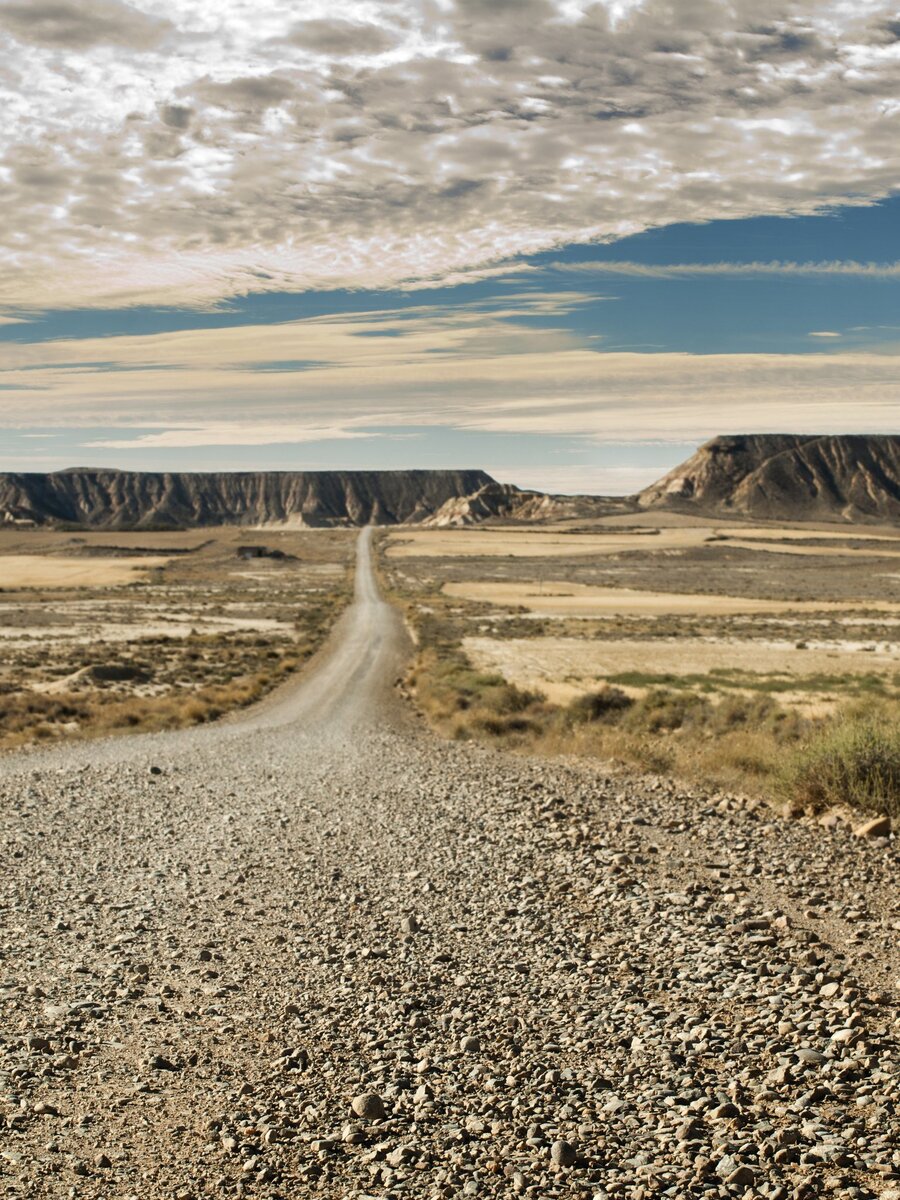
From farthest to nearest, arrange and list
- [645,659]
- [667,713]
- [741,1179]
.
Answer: [645,659]
[667,713]
[741,1179]

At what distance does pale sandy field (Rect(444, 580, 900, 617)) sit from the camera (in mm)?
70000

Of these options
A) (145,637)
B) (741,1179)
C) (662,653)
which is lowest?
(145,637)

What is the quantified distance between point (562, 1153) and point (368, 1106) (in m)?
1.26

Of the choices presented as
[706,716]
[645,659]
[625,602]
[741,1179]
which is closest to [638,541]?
[625,602]

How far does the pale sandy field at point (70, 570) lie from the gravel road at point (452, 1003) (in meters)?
91.0

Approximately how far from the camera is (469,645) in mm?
47188

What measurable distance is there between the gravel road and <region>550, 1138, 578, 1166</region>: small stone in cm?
3

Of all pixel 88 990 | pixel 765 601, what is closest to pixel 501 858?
pixel 88 990

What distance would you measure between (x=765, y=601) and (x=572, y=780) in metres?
66.5

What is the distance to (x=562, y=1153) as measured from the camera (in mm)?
5480

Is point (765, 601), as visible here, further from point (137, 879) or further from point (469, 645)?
point (137, 879)

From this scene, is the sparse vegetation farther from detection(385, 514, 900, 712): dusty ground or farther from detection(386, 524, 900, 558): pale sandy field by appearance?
detection(386, 524, 900, 558): pale sandy field

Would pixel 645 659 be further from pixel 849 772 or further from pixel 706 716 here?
pixel 849 772

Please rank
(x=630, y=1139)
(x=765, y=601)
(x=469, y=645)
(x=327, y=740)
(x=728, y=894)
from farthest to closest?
(x=765, y=601) < (x=469, y=645) < (x=327, y=740) < (x=728, y=894) < (x=630, y=1139)
